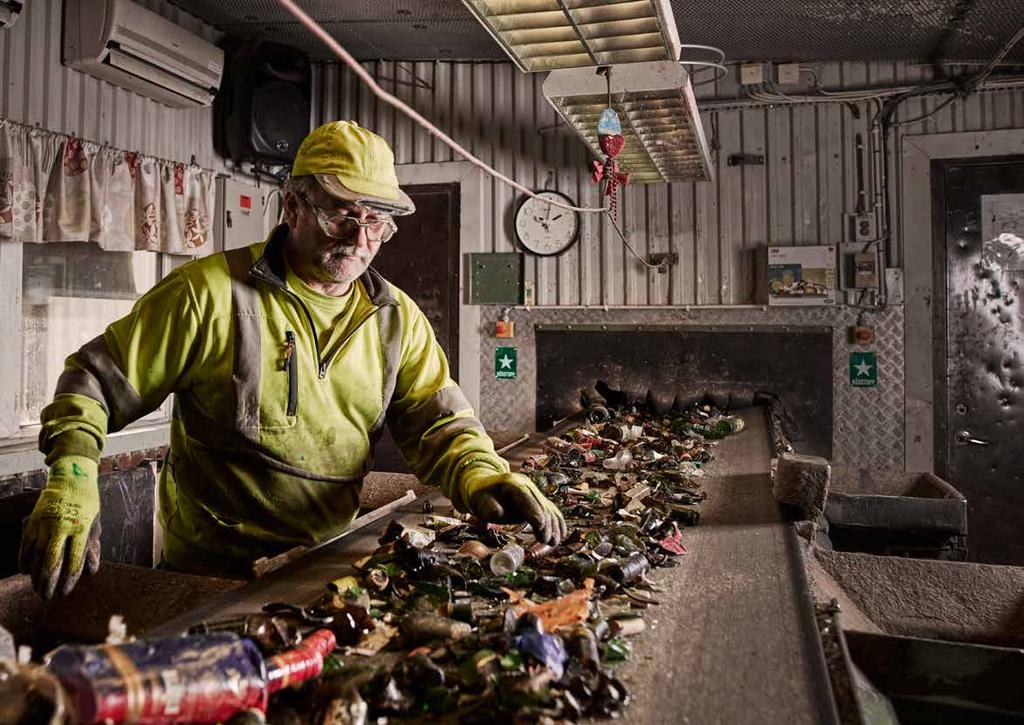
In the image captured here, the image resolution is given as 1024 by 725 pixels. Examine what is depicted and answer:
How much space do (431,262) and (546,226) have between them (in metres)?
0.96

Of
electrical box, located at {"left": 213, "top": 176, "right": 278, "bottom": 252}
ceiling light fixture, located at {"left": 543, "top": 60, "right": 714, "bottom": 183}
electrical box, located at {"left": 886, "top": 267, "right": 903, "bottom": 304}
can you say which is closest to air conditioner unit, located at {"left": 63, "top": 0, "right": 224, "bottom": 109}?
electrical box, located at {"left": 213, "top": 176, "right": 278, "bottom": 252}

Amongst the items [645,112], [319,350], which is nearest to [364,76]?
[319,350]

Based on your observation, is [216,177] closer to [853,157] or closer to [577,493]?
[577,493]

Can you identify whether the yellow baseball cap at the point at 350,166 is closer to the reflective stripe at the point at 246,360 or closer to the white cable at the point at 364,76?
the white cable at the point at 364,76

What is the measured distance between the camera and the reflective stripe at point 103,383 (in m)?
1.86

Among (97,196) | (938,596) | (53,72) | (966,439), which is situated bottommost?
(938,596)

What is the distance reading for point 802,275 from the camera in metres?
5.02

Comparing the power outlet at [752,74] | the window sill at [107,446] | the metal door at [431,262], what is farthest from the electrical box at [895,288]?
the window sill at [107,446]

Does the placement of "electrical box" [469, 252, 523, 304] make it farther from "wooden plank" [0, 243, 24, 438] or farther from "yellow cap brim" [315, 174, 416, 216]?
"yellow cap brim" [315, 174, 416, 216]

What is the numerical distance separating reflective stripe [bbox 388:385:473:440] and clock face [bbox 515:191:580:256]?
3.27 meters

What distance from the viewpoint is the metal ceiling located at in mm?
4137

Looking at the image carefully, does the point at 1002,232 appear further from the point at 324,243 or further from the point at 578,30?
the point at 324,243

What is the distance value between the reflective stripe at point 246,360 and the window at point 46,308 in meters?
2.45

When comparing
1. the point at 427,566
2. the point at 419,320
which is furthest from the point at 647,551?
the point at 419,320
